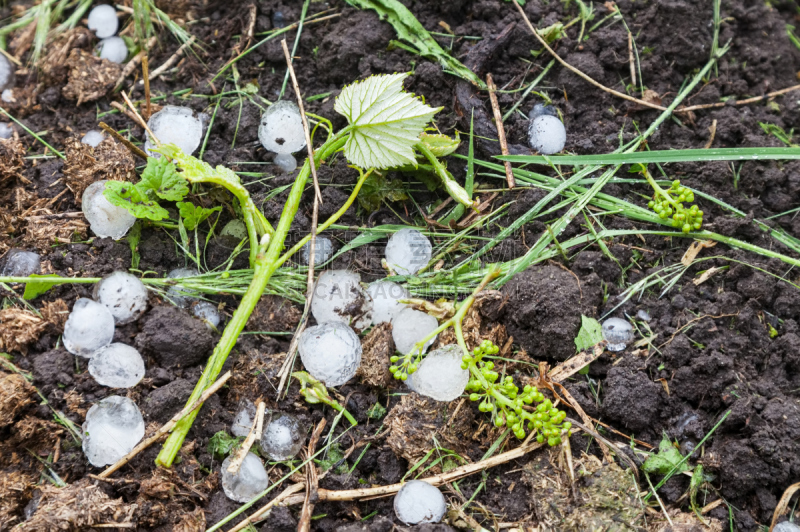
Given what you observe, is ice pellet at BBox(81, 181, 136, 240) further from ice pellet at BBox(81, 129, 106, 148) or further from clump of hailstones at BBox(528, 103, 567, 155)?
clump of hailstones at BBox(528, 103, 567, 155)

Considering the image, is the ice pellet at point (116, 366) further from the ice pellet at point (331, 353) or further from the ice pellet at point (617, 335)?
the ice pellet at point (617, 335)

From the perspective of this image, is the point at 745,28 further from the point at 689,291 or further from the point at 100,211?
the point at 100,211

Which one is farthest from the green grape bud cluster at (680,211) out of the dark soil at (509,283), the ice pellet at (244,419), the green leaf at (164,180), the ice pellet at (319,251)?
the green leaf at (164,180)

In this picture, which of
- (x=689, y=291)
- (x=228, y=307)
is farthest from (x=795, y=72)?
(x=228, y=307)

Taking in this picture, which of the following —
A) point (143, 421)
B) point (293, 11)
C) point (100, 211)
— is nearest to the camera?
point (143, 421)

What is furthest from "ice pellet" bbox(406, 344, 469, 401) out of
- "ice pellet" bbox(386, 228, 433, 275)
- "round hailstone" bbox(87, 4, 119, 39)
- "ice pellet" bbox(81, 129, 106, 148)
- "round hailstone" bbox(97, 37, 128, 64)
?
"round hailstone" bbox(87, 4, 119, 39)

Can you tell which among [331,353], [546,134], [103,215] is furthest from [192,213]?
[546,134]
